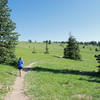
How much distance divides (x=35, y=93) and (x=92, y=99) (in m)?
3.71

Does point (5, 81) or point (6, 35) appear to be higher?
point (6, 35)

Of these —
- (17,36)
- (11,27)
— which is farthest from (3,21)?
(17,36)

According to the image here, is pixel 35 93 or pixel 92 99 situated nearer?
pixel 92 99

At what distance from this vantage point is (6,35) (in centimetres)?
2189

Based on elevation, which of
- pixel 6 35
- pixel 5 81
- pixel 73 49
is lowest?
pixel 5 81

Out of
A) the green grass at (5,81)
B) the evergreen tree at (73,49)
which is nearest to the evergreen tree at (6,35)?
the green grass at (5,81)

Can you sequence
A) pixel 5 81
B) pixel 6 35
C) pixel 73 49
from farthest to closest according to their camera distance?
1. pixel 73 49
2. pixel 6 35
3. pixel 5 81

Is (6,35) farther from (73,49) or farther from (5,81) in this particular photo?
(73,49)

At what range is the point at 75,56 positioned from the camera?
55.2m

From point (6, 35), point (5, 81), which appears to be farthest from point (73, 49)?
point (5, 81)

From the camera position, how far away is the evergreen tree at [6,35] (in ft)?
69.9

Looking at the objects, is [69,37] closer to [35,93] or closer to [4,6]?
[4,6]

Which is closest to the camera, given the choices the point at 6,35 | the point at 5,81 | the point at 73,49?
the point at 5,81

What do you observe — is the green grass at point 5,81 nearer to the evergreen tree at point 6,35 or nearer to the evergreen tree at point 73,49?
the evergreen tree at point 6,35
